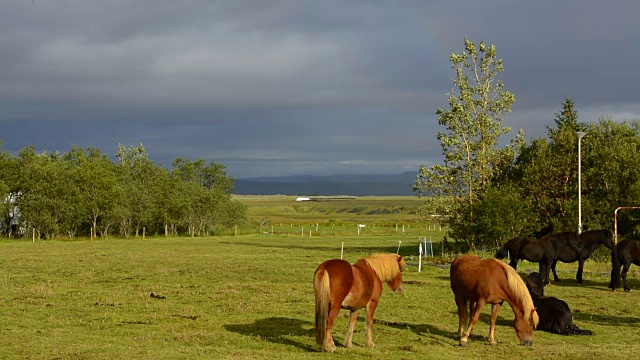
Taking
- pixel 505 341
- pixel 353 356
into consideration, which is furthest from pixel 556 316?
pixel 353 356

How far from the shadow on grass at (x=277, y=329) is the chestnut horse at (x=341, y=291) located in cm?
112

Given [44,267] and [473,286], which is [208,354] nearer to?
[473,286]

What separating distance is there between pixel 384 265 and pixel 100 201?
61.2 m

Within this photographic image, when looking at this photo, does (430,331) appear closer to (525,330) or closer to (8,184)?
(525,330)

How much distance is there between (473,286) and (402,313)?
15.2ft

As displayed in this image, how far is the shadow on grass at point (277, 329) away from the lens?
13633 millimetres

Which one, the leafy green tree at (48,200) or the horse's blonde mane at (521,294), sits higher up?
the leafy green tree at (48,200)

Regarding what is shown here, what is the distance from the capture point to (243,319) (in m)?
16.2

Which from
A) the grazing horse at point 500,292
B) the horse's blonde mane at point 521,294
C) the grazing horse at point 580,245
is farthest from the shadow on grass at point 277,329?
the grazing horse at point 580,245

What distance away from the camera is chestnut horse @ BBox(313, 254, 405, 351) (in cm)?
1173

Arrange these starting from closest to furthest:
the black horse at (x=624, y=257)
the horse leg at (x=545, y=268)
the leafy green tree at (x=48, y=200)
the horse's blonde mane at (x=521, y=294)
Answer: the horse's blonde mane at (x=521, y=294)
the black horse at (x=624, y=257)
the horse leg at (x=545, y=268)
the leafy green tree at (x=48, y=200)

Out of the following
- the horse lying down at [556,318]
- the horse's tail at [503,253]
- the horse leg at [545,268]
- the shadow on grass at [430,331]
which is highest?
the horse's tail at [503,253]

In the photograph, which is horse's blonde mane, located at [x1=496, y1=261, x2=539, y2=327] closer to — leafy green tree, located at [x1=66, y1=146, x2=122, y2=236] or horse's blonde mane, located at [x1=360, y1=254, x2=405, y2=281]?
horse's blonde mane, located at [x1=360, y1=254, x2=405, y2=281]

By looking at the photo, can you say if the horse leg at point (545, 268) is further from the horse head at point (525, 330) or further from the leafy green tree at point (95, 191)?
the leafy green tree at point (95, 191)
